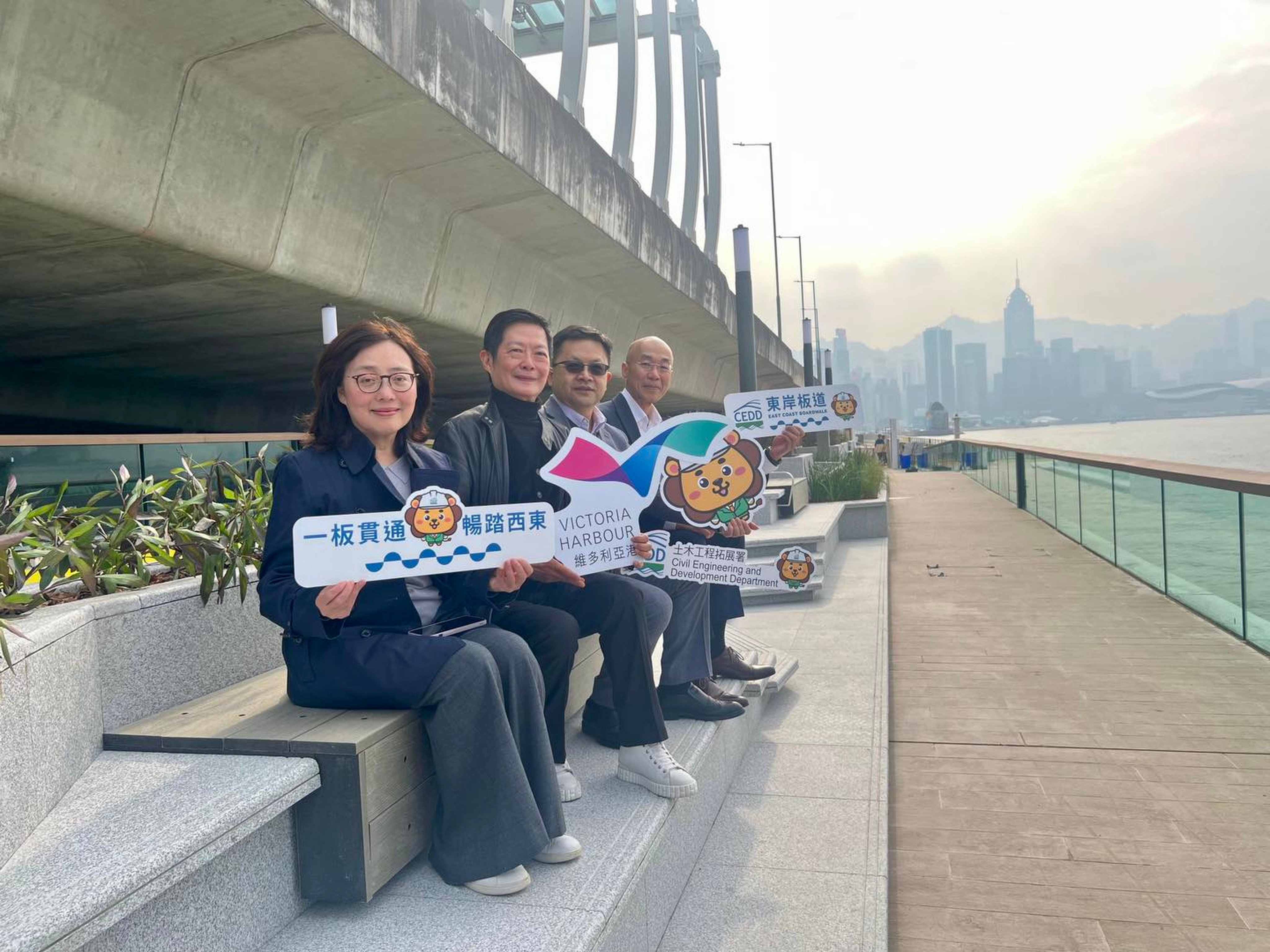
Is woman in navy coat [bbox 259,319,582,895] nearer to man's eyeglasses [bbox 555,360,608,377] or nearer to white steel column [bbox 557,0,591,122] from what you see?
man's eyeglasses [bbox 555,360,608,377]

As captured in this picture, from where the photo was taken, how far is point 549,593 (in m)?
3.33

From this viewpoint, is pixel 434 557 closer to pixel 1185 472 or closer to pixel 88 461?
pixel 88 461

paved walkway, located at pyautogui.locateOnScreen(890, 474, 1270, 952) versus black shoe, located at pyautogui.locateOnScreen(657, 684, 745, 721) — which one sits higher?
black shoe, located at pyautogui.locateOnScreen(657, 684, 745, 721)

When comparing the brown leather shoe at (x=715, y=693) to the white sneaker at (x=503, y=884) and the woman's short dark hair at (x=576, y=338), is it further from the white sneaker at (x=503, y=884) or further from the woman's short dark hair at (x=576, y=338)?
the white sneaker at (x=503, y=884)

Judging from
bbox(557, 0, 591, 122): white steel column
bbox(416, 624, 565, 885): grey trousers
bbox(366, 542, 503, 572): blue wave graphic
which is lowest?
bbox(416, 624, 565, 885): grey trousers

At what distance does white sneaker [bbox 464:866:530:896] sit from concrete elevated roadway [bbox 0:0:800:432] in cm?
395

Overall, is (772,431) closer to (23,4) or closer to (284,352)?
(23,4)

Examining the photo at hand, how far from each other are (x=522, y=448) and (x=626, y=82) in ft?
33.6

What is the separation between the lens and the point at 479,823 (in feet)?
7.86

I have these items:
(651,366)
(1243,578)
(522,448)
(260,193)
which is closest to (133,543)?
(522,448)

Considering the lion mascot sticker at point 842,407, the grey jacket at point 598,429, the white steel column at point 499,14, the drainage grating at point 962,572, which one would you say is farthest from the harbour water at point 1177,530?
the white steel column at point 499,14

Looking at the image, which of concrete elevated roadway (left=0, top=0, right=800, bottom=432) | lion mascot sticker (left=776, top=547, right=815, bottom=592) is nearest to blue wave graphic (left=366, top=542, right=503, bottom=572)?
lion mascot sticker (left=776, top=547, right=815, bottom=592)

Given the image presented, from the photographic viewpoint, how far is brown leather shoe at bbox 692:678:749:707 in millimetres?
4059

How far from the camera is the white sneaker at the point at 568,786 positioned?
2.97m
